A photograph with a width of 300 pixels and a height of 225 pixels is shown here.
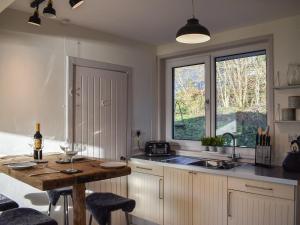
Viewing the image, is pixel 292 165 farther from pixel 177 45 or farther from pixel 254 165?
pixel 177 45

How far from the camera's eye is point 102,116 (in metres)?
3.31

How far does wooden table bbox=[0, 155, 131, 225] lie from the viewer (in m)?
1.62

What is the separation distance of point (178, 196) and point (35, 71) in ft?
6.38

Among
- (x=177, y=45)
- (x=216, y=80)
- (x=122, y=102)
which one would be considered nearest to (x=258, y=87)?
(x=216, y=80)

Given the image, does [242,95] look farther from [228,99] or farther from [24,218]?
[24,218]

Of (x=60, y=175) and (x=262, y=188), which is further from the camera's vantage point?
(x=262, y=188)

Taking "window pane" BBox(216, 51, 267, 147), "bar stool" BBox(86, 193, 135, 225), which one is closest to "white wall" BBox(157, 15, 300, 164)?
"window pane" BBox(216, 51, 267, 147)

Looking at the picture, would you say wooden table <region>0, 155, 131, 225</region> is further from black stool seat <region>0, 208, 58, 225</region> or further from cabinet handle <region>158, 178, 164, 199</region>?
cabinet handle <region>158, 178, 164, 199</region>

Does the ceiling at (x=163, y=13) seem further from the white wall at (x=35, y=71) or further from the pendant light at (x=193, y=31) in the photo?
the pendant light at (x=193, y=31)

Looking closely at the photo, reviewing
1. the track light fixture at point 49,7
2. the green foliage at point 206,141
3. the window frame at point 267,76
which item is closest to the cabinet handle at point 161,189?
the green foliage at point 206,141

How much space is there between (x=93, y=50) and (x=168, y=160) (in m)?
1.53

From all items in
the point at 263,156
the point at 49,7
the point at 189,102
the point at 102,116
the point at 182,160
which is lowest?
the point at 182,160

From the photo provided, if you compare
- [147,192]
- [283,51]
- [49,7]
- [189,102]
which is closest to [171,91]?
[189,102]

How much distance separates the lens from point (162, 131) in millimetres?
4000
